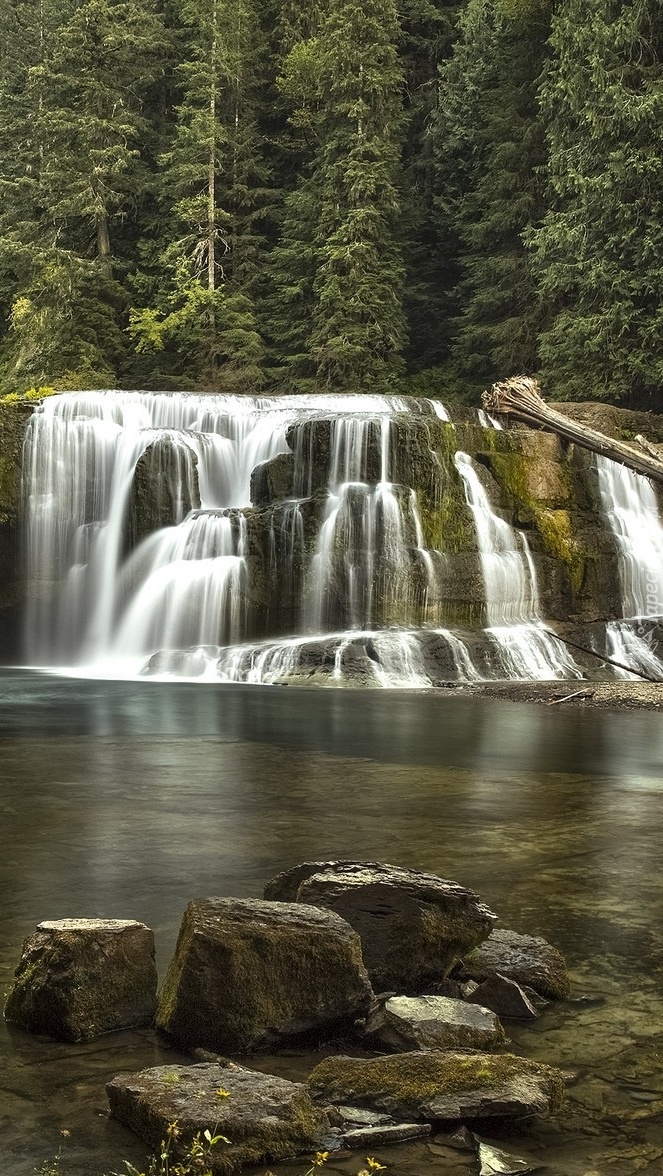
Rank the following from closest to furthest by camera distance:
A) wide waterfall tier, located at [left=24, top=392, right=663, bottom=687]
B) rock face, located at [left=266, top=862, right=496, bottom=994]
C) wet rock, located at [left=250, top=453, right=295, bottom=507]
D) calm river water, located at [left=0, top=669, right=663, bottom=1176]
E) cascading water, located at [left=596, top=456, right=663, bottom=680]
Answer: calm river water, located at [left=0, top=669, right=663, bottom=1176]
rock face, located at [left=266, top=862, right=496, bottom=994]
wide waterfall tier, located at [left=24, top=392, right=663, bottom=687]
wet rock, located at [left=250, top=453, right=295, bottom=507]
cascading water, located at [left=596, top=456, right=663, bottom=680]

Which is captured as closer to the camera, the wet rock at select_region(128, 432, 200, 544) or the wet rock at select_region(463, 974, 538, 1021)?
the wet rock at select_region(463, 974, 538, 1021)

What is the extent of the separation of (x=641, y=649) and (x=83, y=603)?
10.2 meters

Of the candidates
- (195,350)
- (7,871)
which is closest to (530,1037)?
(7,871)

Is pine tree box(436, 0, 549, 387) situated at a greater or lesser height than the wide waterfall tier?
greater

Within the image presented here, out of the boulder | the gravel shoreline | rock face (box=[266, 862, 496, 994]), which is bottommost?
the boulder

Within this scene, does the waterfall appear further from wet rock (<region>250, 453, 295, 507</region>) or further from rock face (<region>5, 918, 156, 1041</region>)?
rock face (<region>5, 918, 156, 1041</region>)

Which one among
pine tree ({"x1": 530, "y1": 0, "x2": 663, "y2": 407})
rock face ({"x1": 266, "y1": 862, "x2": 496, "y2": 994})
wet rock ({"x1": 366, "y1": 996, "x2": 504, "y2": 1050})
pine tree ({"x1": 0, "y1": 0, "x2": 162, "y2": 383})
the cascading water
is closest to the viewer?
wet rock ({"x1": 366, "y1": 996, "x2": 504, "y2": 1050})

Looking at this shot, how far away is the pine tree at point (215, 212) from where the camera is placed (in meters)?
39.7

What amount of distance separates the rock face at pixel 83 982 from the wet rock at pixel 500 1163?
130 centimetres

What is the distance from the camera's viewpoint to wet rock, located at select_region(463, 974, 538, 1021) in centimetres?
396

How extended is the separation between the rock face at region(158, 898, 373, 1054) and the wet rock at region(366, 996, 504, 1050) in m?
0.14

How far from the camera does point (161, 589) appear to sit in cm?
2144

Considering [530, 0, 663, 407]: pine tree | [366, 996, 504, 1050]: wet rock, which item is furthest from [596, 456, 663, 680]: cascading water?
[366, 996, 504, 1050]: wet rock

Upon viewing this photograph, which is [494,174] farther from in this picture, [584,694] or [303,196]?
[584,694]
